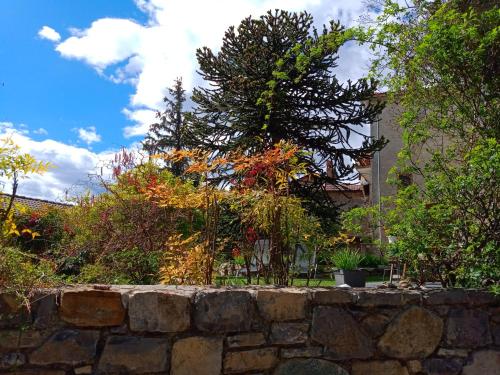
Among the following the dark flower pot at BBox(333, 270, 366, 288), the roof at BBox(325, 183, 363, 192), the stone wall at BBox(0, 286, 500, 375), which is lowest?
the stone wall at BBox(0, 286, 500, 375)

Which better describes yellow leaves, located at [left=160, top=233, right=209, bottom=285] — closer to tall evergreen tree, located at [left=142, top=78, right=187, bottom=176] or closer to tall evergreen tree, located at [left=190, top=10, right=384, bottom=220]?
tall evergreen tree, located at [left=190, top=10, right=384, bottom=220]

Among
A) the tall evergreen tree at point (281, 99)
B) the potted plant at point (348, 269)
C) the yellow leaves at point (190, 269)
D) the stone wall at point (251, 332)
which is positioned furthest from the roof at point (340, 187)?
the stone wall at point (251, 332)

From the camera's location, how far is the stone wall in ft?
10.3

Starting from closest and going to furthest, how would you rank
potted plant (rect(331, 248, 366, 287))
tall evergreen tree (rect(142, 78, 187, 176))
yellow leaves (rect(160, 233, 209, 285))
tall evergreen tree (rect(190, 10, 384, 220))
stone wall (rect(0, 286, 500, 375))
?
stone wall (rect(0, 286, 500, 375)) → yellow leaves (rect(160, 233, 209, 285)) → potted plant (rect(331, 248, 366, 287)) → tall evergreen tree (rect(190, 10, 384, 220)) → tall evergreen tree (rect(142, 78, 187, 176))

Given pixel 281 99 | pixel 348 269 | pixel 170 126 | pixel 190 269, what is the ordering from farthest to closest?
pixel 170 126, pixel 281 99, pixel 348 269, pixel 190 269

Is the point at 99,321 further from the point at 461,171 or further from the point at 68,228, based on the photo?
the point at 68,228

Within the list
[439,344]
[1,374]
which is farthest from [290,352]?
[1,374]

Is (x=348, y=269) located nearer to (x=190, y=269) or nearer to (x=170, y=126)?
(x=190, y=269)

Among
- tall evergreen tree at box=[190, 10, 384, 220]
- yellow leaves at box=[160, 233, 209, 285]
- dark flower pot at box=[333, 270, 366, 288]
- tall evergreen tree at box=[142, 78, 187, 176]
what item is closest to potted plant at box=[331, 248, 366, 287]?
dark flower pot at box=[333, 270, 366, 288]

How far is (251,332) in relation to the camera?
343 centimetres

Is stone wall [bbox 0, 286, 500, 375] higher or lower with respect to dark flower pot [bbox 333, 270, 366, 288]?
lower

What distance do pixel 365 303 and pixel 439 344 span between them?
0.72 m

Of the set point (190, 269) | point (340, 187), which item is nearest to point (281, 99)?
point (340, 187)

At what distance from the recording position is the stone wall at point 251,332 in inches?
124
